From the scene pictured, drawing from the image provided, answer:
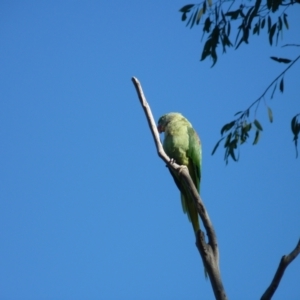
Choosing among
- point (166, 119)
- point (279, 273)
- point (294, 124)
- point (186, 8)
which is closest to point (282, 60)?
point (294, 124)

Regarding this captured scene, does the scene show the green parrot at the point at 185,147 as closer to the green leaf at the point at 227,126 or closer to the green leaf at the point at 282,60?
the green leaf at the point at 227,126

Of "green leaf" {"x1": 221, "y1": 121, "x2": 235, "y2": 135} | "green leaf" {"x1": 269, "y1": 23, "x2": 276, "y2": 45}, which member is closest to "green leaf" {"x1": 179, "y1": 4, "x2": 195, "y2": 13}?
"green leaf" {"x1": 269, "y1": 23, "x2": 276, "y2": 45}

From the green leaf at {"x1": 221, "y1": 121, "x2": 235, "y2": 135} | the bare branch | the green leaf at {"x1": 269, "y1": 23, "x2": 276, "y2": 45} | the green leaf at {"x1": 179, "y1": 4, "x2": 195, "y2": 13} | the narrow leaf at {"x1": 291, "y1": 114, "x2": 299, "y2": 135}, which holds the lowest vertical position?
the bare branch

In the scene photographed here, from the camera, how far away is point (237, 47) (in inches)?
159

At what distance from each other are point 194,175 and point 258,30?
110 cm

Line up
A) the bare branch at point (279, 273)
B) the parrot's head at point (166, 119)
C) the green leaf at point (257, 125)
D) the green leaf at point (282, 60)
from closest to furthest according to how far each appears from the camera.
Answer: the bare branch at point (279, 273), the green leaf at point (282, 60), the green leaf at point (257, 125), the parrot's head at point (166, 119)

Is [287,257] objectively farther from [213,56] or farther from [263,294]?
[213,56]

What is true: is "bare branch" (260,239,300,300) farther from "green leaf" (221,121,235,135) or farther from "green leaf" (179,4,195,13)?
"green leaf" (179,4,195,13)

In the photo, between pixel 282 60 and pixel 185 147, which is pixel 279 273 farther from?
pixel 185 147

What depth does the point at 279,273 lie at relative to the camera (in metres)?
2.58

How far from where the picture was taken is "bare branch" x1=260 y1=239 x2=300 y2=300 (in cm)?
255

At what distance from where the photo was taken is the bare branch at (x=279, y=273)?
2550 millimetres

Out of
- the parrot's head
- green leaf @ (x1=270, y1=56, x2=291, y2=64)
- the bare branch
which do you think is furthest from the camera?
the parrot's head

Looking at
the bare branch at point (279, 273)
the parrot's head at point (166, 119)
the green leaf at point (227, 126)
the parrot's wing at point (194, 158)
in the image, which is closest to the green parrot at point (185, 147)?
the parrot's wing at point (194, 158)
